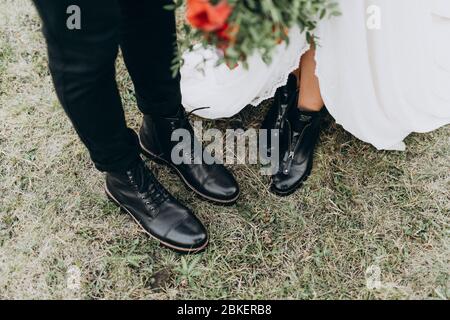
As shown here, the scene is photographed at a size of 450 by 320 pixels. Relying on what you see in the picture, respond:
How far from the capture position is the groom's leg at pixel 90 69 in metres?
1.07

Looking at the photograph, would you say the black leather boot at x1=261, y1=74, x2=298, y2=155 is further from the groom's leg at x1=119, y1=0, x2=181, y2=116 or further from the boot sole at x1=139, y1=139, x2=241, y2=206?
the groom's leg at x1=119, y1=0, x2=181, y2=116

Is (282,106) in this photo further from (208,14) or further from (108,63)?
(208,14)

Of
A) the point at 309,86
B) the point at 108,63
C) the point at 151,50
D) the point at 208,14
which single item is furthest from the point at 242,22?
the point at 309,86

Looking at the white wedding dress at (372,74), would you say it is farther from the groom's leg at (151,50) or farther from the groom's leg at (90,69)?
the groom's leg at (90,69)

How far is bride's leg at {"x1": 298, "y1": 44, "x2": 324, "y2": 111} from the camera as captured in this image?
1780 millimetres

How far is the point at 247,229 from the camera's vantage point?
70.9 inches

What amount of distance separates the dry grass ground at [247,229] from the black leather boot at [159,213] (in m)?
0.06

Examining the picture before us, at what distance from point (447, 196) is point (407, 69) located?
1.76 ft

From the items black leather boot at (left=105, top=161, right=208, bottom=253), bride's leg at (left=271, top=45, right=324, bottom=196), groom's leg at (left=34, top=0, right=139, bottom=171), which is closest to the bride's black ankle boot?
bride's leg at (left=271, top=45, right=324, bottom=196)

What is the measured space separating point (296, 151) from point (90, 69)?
95cm

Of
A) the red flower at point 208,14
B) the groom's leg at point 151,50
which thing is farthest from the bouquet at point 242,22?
the groom's leg at point 151,50

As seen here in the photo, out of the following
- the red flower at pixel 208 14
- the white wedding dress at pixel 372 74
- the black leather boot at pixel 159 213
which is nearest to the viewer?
the red flower at pixel 208 14
